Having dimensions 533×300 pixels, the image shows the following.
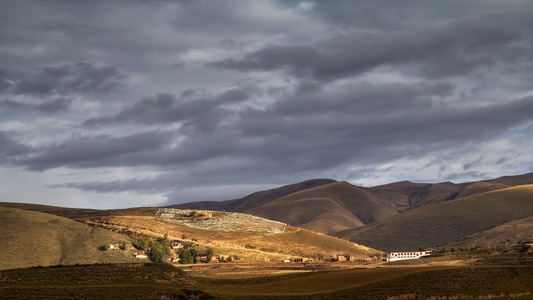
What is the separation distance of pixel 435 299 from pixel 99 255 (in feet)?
425

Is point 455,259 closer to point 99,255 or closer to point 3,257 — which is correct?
point 99,255

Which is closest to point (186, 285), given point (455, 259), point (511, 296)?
point (511, 296)

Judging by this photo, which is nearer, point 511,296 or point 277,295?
point 511,296

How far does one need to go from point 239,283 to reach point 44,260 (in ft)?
269

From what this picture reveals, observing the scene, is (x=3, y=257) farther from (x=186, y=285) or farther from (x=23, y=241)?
(x=186, y=285)

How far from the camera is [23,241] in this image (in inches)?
7667

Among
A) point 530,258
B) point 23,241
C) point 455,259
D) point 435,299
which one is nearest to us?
point 435,299

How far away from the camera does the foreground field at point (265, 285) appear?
88.8 meters

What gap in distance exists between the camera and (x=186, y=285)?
104 m

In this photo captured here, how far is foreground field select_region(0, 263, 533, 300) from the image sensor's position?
291ft

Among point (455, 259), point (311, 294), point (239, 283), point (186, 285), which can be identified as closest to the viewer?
point (311, 294)

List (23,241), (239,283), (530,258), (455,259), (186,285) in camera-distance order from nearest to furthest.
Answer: (186,285)
(239,283)
(530,258)
(455,259)
(23,241)

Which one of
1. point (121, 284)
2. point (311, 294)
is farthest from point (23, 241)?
point (311, 294)

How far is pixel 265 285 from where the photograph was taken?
11394 cm
